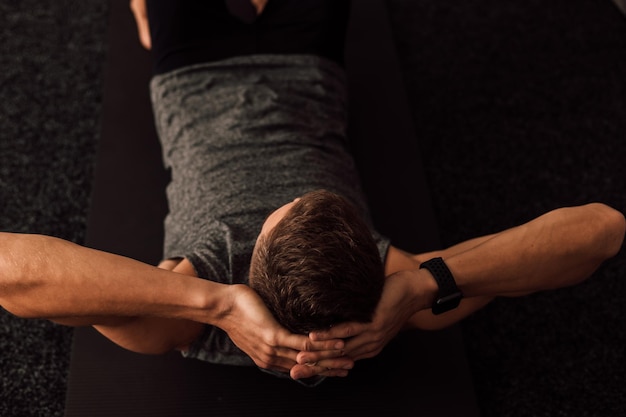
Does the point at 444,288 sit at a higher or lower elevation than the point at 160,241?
higher

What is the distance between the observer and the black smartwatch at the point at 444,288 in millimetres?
1065

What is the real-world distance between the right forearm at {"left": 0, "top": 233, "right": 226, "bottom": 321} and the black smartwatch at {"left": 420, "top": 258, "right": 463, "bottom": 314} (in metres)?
0.38

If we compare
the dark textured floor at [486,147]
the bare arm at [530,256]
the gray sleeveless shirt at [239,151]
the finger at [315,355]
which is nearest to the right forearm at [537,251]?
the bare arm at [530,256]

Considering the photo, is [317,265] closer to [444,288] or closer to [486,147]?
[444,288]

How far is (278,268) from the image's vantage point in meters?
0.90

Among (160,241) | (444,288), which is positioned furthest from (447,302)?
(160,241)

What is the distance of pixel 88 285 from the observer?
95 centimetres

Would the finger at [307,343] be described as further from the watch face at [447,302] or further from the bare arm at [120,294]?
the watch face at [447,302]

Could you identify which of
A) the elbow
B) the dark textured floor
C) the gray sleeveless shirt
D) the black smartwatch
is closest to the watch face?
the black smartwatch

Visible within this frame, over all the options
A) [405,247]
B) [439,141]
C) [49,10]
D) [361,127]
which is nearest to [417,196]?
[405,247]

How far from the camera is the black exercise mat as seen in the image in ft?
3.99

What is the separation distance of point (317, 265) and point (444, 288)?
0.97 feet

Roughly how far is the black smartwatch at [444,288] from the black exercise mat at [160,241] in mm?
253

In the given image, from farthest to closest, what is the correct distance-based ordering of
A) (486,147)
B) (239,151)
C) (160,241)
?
(486,147) < (160,241) < (239,151)
